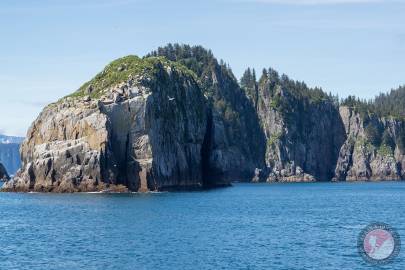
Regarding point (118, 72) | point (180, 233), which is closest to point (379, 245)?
point (180, 233)

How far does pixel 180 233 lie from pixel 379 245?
2290cm

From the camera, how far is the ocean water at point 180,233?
6844 centimetres

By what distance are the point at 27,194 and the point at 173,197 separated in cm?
3122

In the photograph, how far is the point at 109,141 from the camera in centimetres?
15725

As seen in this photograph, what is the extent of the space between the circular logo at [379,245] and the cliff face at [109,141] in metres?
78.3

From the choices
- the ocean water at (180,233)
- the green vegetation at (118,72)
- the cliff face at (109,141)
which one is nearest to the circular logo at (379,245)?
the ocean water at (180,233)

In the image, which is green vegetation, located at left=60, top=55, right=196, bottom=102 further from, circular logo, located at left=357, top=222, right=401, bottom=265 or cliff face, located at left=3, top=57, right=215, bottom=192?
circular logo, located at left=357, top=222, right=401, bottom=265

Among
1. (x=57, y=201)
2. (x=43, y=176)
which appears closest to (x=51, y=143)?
(x=43, y=176)

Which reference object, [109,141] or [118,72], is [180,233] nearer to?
[109,141]

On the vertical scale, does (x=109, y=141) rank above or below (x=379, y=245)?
above

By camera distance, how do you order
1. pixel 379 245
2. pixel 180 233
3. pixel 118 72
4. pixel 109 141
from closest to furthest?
1. pixel 379 245
2. pixel 180 233
3. pixel 109 141
4. pixel 118 72

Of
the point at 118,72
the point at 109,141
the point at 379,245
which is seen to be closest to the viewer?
the point at 379,245

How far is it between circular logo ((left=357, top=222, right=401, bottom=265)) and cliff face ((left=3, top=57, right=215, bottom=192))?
78.3 meters

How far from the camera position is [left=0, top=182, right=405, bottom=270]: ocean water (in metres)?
68.4
